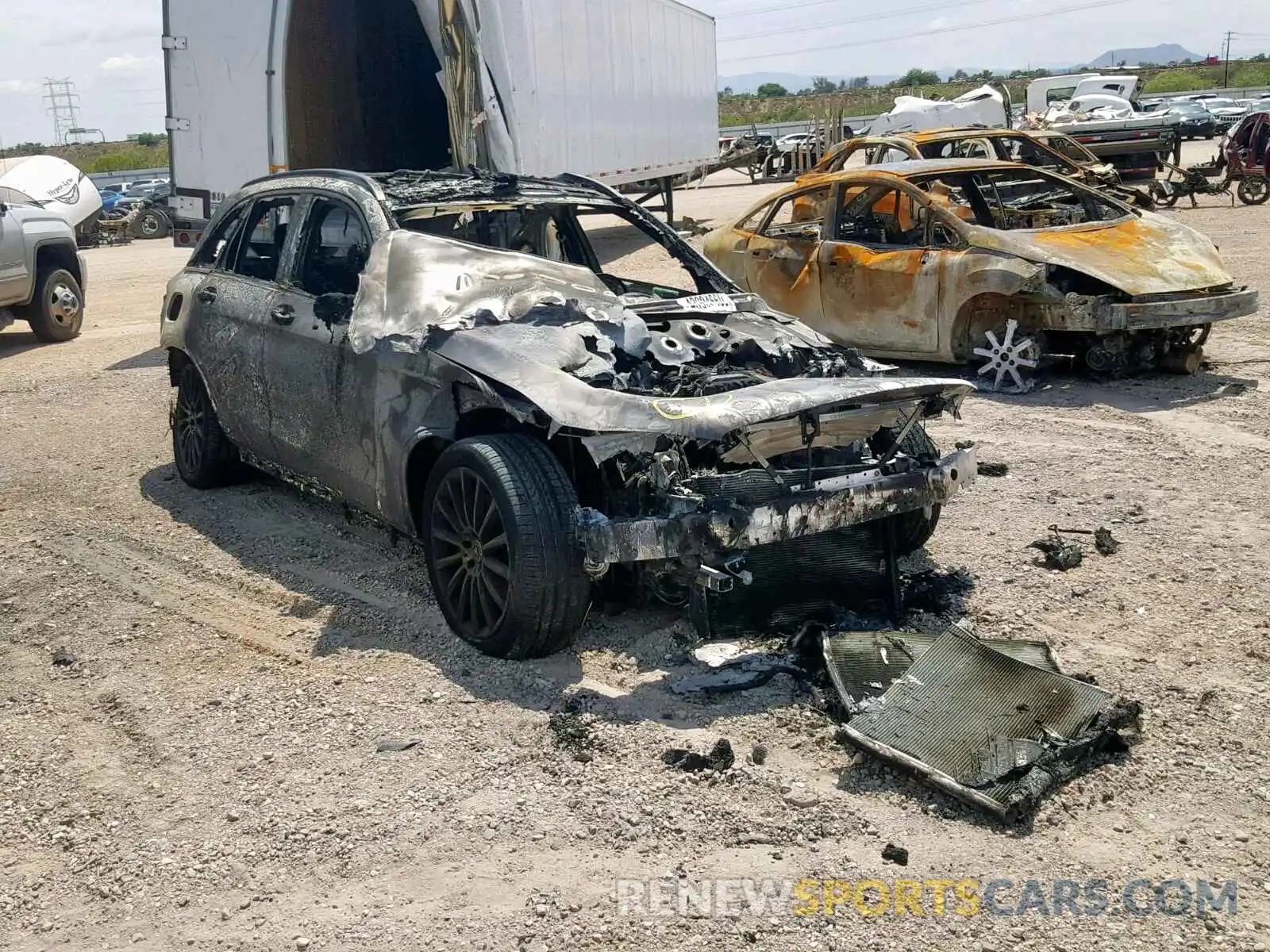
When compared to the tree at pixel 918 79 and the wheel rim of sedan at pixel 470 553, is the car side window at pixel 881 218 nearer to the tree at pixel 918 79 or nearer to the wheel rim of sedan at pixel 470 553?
the wheel rim of sedan at pixel 470 553

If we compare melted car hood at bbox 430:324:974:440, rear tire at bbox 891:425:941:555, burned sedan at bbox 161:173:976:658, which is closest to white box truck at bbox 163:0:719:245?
burned sedan at bbox 161:173:976:658

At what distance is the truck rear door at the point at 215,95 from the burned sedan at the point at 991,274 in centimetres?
465

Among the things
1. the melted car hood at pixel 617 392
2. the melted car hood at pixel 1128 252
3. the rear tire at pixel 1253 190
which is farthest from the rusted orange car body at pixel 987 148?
the rear tire at pixel 1253 190

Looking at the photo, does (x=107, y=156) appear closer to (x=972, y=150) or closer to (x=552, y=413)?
(x=972, y=150)

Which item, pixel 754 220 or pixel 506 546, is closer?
pixel 506 546

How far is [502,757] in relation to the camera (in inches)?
153

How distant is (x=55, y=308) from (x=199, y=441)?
25.0ft

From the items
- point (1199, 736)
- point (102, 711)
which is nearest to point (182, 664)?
point (102, 711)

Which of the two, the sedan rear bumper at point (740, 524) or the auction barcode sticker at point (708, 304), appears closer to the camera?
the sedan rear bumper at point (740, 524)

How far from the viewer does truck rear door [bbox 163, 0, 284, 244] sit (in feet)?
35.1

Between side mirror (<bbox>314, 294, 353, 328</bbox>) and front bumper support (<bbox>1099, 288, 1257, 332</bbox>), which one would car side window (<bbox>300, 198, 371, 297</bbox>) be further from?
front bumper support (<bbox>1099, 288, 1257, 332</bbox>)

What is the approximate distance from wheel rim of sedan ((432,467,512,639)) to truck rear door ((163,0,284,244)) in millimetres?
6909

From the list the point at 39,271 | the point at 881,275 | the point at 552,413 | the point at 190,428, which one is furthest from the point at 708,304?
the point at 39,271

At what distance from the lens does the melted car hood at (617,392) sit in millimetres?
4195
